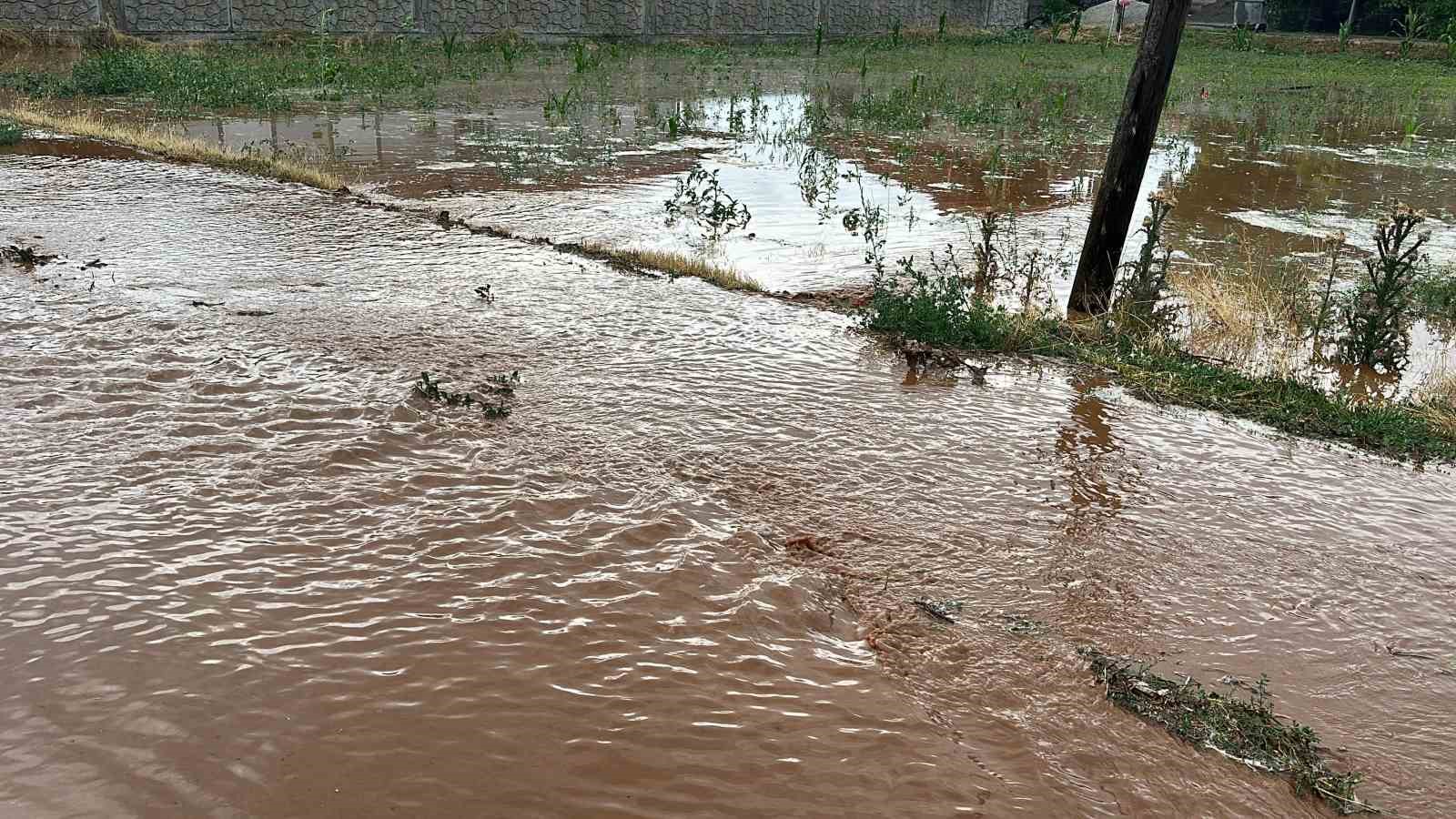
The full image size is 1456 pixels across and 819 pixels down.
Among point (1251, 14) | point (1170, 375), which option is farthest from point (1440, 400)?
point (1251, 14)

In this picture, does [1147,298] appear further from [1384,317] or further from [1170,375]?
[1384,317]

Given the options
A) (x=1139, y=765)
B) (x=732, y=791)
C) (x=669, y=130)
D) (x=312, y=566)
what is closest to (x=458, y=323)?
(x=312, y=566)

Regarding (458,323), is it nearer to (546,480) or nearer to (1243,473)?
(546,480)

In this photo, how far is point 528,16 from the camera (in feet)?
98.4

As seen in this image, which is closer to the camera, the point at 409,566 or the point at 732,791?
the point at 732,791

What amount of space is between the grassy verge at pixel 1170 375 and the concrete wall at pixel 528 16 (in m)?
22.3

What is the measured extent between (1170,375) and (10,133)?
41.5 ft

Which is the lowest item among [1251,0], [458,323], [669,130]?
[458,323]

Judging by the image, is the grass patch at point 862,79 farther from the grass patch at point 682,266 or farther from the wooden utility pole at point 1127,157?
the wooden utility pole at point 1127,157

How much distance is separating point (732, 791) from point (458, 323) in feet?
14.1

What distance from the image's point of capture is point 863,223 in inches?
388

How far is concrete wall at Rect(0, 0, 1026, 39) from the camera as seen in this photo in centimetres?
2314

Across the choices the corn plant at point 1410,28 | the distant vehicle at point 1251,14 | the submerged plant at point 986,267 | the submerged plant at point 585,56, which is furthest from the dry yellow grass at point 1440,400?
the distant vehicle at point 1251,14

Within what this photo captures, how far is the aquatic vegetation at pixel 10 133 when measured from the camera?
12039mm
